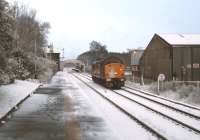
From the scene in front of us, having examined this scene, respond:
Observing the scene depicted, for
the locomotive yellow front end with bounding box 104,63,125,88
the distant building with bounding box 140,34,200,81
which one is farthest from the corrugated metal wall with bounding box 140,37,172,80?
the locomotive yellow front end with bounding box 104,63,125,88

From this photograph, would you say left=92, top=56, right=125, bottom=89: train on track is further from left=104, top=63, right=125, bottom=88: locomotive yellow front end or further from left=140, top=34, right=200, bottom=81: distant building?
left=140, top=34, right=200, bottom=81: distant building

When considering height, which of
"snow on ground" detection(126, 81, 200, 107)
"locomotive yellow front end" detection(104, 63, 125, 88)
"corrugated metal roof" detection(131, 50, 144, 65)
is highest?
"corrugated metal roof" detection(131, 50, 144, 65)

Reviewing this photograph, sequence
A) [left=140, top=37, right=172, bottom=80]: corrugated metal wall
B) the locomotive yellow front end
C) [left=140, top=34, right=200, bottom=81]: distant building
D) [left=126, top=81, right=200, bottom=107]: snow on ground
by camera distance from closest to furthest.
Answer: [left=126, top=81, right=200, bottom=107]: snow on ground < the locomotive yellow front end < [left=140, top=34, right=200, bottom=81]: distant building < [left=140, top=37, right=172, bottom=80]: corrugated metal wall

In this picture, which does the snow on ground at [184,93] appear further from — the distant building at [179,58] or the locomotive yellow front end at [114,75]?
the distant building at [179,58]

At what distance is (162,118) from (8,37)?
31.0 ft

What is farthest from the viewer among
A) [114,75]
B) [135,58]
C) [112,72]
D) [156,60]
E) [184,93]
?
[135,58]

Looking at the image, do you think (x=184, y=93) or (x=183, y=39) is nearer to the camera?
(x=184, y=93)

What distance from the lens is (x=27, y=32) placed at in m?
72.1

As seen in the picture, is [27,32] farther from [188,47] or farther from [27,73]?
[188,47]

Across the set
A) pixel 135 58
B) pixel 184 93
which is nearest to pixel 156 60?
pixel 135 58

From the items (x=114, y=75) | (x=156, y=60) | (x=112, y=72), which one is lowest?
(x=114, y=75)

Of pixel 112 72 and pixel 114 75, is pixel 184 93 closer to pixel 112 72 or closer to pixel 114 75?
pixel 114 75

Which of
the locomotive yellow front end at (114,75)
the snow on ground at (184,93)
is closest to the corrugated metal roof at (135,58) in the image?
the locomotive yellow front end at (114,75)

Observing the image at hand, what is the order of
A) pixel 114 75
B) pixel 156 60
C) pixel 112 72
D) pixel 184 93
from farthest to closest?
1. pixel 156 60
2. pixel 112 72
3. pixel 114 75
4. pixel 184 93
